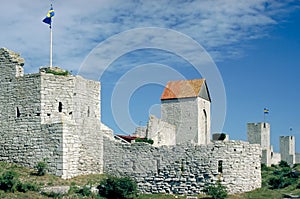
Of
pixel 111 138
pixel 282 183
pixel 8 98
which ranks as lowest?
pixel 282 183

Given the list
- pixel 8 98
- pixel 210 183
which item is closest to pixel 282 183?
pixel 210 183

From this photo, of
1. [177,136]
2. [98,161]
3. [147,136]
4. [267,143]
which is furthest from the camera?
[267,143]

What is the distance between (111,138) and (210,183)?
20.8 feet

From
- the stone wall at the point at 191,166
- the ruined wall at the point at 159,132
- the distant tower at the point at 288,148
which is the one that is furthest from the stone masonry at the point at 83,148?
the distant tower at the point at 288,148

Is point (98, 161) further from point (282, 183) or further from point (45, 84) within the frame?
point (282, 183)

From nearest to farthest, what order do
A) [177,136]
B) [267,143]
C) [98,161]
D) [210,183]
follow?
[210,183] → [98,161] → [177,136] → [267,143]

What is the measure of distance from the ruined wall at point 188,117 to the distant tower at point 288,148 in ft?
78.7

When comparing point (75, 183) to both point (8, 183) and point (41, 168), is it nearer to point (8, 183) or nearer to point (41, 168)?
point (41, 168)

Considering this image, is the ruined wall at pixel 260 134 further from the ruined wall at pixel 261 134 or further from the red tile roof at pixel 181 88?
the red tile roof at pixel 181 88

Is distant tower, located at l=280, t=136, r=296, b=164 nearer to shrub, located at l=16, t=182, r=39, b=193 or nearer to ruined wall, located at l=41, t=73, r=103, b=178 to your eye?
ruined wall, located at l=41, t=73, r=103, b=178

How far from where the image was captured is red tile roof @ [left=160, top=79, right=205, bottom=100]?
4972 cm

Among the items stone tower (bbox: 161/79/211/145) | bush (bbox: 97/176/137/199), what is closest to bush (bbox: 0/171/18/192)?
bush (bbox: 97/176/137/199)

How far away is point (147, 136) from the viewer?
40188mm

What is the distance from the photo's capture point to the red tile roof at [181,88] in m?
49.7
